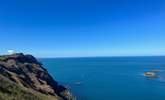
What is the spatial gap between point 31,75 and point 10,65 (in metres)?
10.6

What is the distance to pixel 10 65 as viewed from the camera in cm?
10194

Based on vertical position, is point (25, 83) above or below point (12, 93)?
above

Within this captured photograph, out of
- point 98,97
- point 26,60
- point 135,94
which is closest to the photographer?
point 98,97

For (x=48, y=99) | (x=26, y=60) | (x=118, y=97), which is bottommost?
(x=118, y=97)

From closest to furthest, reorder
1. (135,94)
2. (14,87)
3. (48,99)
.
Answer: (14,87)
(48,99)
(135,94)

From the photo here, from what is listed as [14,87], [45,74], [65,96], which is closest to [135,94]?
[65,96]

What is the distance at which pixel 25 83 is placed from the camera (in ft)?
276

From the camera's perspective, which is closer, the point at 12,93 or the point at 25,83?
the point at 12,93

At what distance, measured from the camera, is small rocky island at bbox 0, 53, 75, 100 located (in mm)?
61188

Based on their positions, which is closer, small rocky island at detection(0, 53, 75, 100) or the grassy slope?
the grassy slope

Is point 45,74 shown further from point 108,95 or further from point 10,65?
point 108,95

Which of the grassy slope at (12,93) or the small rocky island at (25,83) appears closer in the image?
the grassy slope at (12,93)

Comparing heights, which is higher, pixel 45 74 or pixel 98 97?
pixel 45 74

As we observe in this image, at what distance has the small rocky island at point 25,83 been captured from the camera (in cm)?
6119
